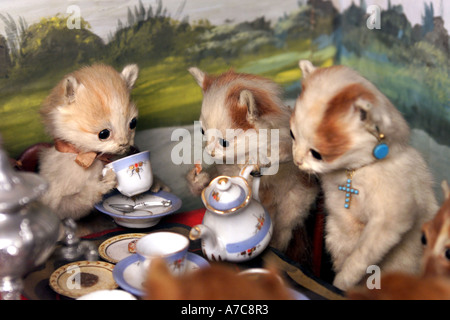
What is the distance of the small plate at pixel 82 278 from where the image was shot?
1393 millimetres

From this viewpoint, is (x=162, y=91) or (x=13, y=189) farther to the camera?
(x=162, y=91)

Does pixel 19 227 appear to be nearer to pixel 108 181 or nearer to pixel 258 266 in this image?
pixel 108 181

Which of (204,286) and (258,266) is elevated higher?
(204,286)

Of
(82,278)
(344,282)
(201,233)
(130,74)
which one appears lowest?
(344,282)

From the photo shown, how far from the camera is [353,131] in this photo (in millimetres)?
1368

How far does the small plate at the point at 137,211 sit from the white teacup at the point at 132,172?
83mm

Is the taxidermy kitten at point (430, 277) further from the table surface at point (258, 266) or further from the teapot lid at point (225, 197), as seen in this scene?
the teapot lid at point (225, 197)

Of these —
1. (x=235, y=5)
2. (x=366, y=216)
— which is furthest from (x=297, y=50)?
(x=366, y=216)

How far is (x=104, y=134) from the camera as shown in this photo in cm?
172

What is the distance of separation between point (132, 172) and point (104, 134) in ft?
0.54

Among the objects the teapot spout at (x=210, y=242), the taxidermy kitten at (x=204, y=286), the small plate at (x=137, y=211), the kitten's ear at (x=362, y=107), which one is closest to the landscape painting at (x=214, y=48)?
the small plate at (x=137, y=211)

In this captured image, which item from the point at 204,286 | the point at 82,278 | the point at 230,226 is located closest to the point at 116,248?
the point at 82,278
